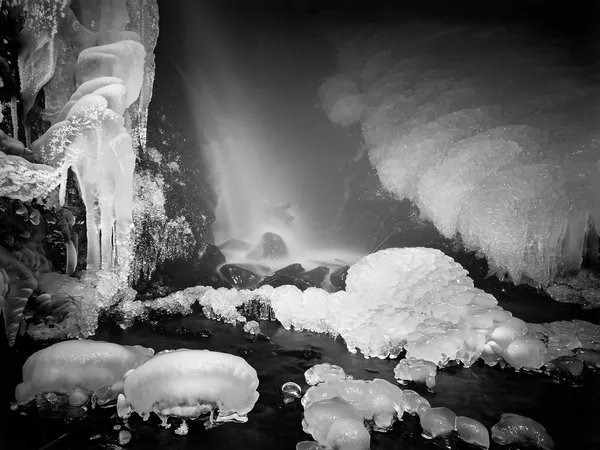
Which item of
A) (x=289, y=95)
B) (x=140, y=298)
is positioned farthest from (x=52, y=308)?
(x=289, y=95)

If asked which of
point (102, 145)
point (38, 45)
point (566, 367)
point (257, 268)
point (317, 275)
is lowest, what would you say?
point (257, 268)

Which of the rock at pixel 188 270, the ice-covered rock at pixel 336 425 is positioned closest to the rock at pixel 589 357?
the ice-covered rock at pixel 336 425

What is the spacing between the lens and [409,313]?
14.1 ft

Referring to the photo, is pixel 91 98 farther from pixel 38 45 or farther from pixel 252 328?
pixel 252 328

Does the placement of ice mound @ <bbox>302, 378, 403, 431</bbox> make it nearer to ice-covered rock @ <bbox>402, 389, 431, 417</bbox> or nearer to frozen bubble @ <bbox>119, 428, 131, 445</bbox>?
ice-covered rock @ <bbox>402, 389, 431, 417</bbox>

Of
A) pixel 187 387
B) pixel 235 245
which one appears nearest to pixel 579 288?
pixel 235 245

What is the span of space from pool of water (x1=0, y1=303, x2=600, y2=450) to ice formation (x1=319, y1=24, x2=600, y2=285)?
126 inches

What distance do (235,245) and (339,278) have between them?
333 cm

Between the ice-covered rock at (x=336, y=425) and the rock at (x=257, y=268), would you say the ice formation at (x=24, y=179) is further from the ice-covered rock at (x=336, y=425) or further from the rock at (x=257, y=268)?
the rock at (x=257, y=268)

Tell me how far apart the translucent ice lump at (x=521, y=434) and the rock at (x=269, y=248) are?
7576 mm

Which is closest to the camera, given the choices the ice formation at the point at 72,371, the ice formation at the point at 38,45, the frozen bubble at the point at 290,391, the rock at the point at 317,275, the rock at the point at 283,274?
the ice formation at the point at 72,371

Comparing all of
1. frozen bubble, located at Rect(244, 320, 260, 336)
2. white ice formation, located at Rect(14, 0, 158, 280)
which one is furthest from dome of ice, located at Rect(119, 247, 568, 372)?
white ice formation, located at Rect(14, 0, 158, 280)

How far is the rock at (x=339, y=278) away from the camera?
7.97 metres

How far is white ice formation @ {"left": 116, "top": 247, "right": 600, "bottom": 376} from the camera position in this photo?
3.84 m
